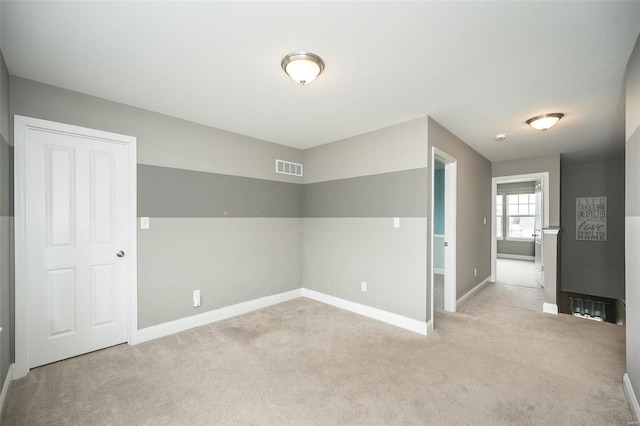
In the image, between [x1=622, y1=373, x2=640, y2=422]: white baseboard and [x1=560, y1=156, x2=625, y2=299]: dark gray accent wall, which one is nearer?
[x1=622, y1=373, x2=640, y2=422]: white baseboard

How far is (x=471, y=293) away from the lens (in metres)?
4.46

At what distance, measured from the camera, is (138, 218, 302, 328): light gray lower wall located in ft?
9.66

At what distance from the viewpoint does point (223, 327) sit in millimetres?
3223

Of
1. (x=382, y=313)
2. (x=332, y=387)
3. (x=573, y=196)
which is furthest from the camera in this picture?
(x=573, y=196)

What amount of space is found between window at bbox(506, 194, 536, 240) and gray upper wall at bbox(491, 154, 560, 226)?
434 centimetres

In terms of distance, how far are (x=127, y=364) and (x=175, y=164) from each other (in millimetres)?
2024

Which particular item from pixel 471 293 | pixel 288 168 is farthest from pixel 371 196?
pixel 471 293

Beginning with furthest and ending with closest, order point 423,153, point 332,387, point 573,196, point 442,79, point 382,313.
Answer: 1. point 573,196
2. point 382,313
3. point 423,153
4. point 442,79
5. point 332,387

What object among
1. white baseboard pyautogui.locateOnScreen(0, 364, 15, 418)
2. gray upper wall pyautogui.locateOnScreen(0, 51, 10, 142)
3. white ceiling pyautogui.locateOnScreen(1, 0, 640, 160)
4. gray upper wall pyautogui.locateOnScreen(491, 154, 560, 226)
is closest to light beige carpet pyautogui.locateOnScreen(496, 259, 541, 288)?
gray upper wall pyautogui.locateOnScreen(491, 154, 560, 226)

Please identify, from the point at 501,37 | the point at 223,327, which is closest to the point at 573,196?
the point at 501,37

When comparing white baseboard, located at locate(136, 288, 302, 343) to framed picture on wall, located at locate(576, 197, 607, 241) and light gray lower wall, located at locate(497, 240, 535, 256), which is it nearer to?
framed picture on wall, located at locate(576, 197, 607, 241)

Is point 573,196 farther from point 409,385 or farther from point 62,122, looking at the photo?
point 62,122

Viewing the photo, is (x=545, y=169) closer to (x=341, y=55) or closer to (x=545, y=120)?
(x=545, y=120)

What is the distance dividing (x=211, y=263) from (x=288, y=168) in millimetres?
1843
